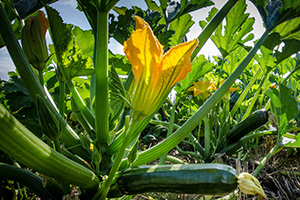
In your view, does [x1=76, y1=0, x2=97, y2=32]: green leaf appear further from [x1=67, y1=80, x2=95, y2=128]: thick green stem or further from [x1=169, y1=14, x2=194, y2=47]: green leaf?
[x1=169, y1=14, x2=194, y2=47]: green leaf

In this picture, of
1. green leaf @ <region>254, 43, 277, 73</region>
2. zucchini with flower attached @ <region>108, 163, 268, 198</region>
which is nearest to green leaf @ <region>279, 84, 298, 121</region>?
green leaf @ <region>254, 43, 277, 73</region>

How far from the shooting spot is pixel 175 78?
66 cm

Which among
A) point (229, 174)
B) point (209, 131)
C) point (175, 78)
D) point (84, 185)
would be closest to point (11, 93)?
point (84, 185)

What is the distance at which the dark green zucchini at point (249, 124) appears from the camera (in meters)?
1.42

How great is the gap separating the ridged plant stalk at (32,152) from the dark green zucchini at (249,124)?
1.09 m

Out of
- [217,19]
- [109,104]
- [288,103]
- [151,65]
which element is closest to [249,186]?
[151,65]

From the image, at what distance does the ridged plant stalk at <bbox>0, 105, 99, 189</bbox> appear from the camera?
0.47m

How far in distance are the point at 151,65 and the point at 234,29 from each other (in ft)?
2.95

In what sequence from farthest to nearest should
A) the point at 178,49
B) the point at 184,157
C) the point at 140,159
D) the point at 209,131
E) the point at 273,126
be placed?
the point at 184,157 < the point at 273,126 < the point at 209,131 < the point at 140,159 < the point at 178,49

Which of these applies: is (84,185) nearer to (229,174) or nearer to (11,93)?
(229,174)

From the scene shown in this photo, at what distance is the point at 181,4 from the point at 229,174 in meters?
0.75

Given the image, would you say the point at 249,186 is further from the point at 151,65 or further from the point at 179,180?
the point at 151,65

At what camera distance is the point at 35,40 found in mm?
772

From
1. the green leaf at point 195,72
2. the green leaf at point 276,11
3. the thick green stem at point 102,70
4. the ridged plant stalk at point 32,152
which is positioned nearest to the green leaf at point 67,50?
the thick green stem at point 102,70
